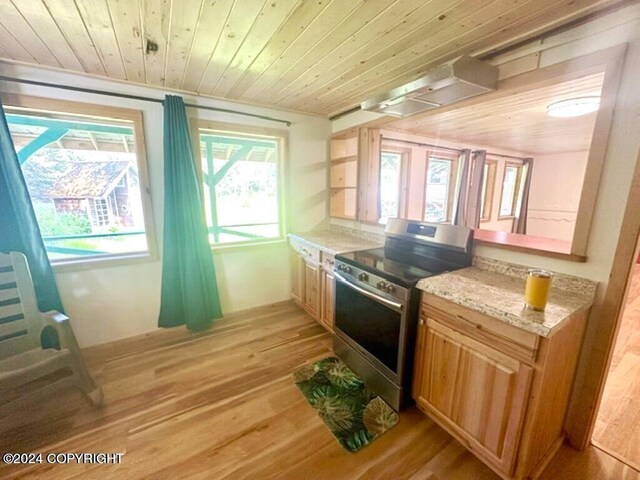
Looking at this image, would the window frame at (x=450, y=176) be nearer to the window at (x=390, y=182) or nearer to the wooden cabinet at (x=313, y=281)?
the window at (x=390, y=182)

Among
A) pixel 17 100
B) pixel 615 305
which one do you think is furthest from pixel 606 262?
pixel 17 100

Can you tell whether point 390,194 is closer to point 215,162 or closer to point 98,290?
point 215,162

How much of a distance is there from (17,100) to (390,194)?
151 inches

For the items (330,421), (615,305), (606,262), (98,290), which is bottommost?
(330,421)

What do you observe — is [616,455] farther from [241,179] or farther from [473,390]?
[241,179]

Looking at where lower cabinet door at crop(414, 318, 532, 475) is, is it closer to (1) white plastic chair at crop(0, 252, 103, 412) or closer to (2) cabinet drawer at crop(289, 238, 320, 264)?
(2) cabinet drawer at crop(289, 238, 320, 264)

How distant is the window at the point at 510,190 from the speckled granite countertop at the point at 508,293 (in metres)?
4.19

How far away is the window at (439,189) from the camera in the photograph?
416 centimetres

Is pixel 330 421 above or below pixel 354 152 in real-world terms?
below

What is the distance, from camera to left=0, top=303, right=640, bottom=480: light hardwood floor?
134cm

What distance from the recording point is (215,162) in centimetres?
339

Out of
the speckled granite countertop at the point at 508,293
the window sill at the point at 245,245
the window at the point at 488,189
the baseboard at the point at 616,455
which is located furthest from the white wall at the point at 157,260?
the window at the point at 488,189

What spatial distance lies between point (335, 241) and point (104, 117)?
7.43 feet

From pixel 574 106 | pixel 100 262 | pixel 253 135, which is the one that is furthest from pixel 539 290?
pixel 100 262
